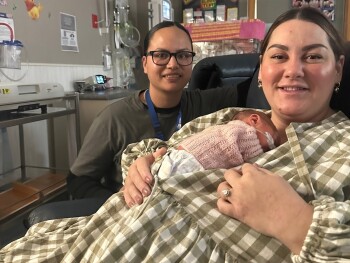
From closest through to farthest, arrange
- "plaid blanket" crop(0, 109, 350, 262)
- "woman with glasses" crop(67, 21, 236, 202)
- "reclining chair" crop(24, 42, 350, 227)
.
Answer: "plaid blanket" crop(0, 109, 350, 262) < "reclining chair" crop(24, 42, 350, 227) < "woman with glasses" crop(67, 21, 236, 202)

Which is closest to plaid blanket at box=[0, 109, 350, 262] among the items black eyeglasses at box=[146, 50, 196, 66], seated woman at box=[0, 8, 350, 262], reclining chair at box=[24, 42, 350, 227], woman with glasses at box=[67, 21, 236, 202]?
seated woman at box=[0, 8, 350, 262]

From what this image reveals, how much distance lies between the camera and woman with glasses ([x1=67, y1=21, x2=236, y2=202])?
1.46 meters

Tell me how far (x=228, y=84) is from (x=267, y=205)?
1.21 m

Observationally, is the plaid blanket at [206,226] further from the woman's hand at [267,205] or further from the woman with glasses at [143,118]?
the woman with glasses at [143,118]

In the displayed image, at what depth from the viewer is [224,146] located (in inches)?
37.1

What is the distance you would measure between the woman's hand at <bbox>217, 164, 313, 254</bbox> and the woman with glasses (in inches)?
27.9

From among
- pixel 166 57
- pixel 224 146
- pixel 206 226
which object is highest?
pixel 166 57

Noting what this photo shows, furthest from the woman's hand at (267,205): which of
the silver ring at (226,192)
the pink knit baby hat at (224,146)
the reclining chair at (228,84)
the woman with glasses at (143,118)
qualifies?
the woman with glasses at (143,118)

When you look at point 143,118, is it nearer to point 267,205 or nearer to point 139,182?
point 139,182

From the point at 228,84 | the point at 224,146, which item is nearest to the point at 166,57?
the point at 228,84

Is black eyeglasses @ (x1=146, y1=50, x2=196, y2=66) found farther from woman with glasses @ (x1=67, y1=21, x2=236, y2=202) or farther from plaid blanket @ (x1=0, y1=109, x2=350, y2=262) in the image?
plaid blanket @ (x1=0, y1=109, x2=350, y2=262)

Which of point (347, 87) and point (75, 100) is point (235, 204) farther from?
point (75, 100)

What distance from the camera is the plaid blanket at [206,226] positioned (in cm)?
69

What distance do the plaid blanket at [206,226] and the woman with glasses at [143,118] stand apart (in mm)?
483
